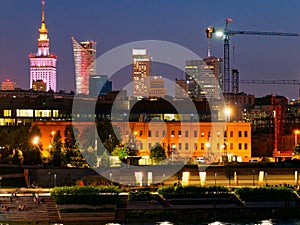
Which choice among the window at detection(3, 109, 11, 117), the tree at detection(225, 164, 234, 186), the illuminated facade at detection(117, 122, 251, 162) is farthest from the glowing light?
the tree at detection(225, 164, 234, 186)

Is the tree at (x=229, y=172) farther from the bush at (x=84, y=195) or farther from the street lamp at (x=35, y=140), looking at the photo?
the street lamp at (x=35, y=140)

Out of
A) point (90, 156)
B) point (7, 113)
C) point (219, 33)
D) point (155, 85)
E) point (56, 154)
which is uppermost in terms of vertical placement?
point (219, 33)

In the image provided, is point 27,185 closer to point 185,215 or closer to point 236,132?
point 185,215

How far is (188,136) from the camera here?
6931 centimetres


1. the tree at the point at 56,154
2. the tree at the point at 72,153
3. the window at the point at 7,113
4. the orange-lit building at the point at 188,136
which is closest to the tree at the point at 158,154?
the orange-lit building at the point at 188,136

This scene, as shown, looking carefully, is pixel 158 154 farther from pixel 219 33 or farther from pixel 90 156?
pixel 219 33

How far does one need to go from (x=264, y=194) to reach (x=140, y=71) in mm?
121761

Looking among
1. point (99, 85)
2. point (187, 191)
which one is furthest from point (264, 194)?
point (99, 85)

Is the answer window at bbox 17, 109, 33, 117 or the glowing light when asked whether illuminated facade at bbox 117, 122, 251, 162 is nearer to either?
the glowing light

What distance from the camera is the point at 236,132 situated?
229 ft

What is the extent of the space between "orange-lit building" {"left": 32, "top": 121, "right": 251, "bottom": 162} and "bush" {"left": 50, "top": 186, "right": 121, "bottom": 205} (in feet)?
89.9

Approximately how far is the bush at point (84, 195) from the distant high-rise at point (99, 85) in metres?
114

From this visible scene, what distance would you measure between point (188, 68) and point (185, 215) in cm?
13001

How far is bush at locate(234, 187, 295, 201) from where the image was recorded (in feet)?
130
